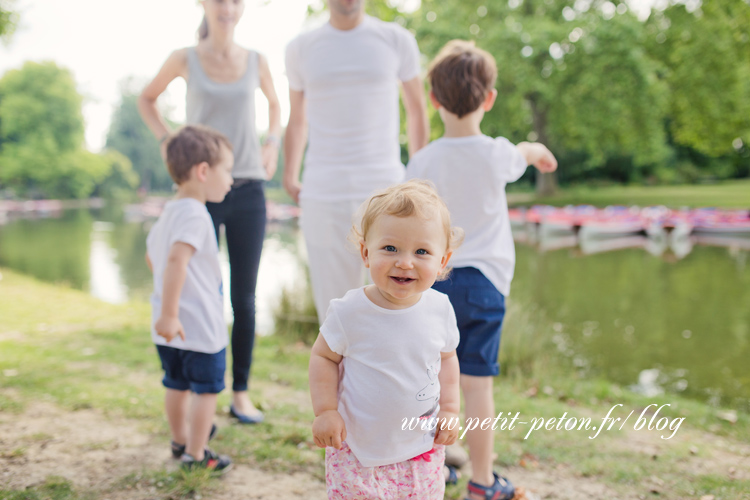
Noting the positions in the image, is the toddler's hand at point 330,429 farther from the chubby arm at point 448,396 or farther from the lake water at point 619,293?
the lake water at point 619,293

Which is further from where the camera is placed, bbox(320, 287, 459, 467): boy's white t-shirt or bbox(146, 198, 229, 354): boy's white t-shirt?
bbox(146, 198, 229, 354): boy's white t-shirt

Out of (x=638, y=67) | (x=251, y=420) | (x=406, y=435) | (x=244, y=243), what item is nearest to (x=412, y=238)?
(x=406, y=435)

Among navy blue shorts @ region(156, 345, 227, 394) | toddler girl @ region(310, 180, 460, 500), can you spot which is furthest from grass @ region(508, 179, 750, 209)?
toddler girl @ region(310, 180, 460, 500)

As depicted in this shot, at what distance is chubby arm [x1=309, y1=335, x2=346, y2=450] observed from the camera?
1.54 m

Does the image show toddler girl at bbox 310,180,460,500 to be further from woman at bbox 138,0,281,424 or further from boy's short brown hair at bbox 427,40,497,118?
woman at bbox 138,0,281,424

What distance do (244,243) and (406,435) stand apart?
169cm

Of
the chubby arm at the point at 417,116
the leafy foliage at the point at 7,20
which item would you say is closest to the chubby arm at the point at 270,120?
the chubby arm at the point at 417,116

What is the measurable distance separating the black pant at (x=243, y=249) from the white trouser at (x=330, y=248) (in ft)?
1.18

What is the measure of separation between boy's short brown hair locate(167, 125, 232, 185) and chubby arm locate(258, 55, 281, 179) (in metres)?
0.70

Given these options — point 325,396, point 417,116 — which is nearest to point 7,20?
point 417,116

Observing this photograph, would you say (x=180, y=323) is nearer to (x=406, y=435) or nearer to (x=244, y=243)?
(x=244, y=243)

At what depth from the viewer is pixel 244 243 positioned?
2.97 metres

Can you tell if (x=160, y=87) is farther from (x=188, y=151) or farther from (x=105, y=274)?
(x=105, y=274)

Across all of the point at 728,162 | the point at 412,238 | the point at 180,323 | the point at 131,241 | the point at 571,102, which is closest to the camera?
the point at 412,238
